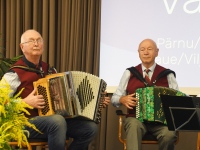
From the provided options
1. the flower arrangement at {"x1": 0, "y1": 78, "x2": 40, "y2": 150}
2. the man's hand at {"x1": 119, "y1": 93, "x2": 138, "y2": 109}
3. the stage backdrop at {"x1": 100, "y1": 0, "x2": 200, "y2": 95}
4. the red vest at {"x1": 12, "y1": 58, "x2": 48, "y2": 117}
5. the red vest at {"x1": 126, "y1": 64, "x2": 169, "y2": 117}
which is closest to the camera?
the flower arrangement at {"x1": 0, "y1": 78, "x2": 40, "y2": 150}

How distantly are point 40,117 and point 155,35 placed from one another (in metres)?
1.81

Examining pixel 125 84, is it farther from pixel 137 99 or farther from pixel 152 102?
pixel 152 102

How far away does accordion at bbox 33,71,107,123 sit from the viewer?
9.26ft

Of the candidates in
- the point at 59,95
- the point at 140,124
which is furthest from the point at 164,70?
the point at 59,95

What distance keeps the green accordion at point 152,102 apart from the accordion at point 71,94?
1.13ft

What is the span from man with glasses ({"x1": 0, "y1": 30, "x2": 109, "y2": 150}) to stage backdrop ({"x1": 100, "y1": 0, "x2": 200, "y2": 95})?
1.09 meters

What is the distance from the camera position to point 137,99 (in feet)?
10.3

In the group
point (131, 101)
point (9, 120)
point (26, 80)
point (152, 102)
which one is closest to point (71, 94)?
point (26, 80)

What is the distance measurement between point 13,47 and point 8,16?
0.38 m

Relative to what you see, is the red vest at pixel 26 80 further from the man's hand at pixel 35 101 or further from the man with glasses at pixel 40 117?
the man's hand at pixel 35 101

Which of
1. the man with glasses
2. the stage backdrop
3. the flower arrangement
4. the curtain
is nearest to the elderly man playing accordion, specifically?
→ the man with glasses

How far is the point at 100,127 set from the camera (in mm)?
4258

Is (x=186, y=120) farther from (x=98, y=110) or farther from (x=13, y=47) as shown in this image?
(x=13, y=47)

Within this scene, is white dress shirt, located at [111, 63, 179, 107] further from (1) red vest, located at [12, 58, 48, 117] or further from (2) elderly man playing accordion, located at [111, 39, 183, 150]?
(1) red vest, located at [12, 58, 48, 117]
